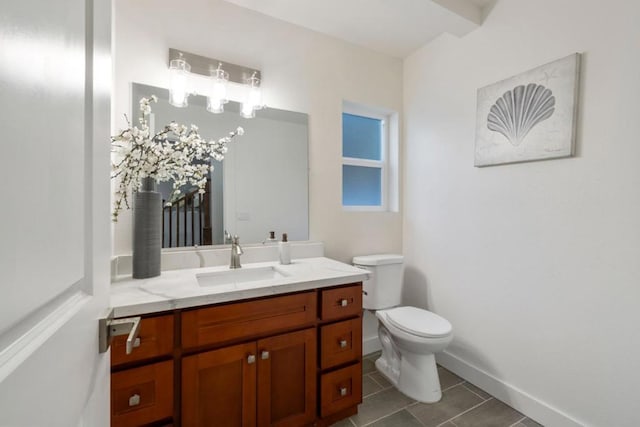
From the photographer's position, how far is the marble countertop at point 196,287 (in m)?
1.06

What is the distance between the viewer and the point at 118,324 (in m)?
0.58

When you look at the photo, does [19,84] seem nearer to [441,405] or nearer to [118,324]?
[118,324]

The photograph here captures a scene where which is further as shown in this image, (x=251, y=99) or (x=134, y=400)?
(x=251, y=99)

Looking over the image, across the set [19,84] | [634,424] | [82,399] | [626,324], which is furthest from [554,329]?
[19,84]

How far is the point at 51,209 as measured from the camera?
350mm

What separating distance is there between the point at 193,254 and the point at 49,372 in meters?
1.36

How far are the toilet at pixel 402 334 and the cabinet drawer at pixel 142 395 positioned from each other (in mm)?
1216

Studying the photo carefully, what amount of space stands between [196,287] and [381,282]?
4.52ft

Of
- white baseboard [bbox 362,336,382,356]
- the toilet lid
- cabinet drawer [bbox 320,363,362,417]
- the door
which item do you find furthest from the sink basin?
white baseboard [bbox 362,336,382,356]

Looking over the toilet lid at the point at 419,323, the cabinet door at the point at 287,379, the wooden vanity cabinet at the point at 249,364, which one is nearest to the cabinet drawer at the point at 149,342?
the wooden vanity cabinet at the point at 249,364

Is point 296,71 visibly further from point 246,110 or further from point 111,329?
point 111,329

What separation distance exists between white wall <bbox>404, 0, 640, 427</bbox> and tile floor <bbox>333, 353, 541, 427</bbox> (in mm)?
108

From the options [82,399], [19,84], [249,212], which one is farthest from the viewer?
[249,212]

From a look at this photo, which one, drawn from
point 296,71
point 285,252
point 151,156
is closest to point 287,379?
point 285,252
